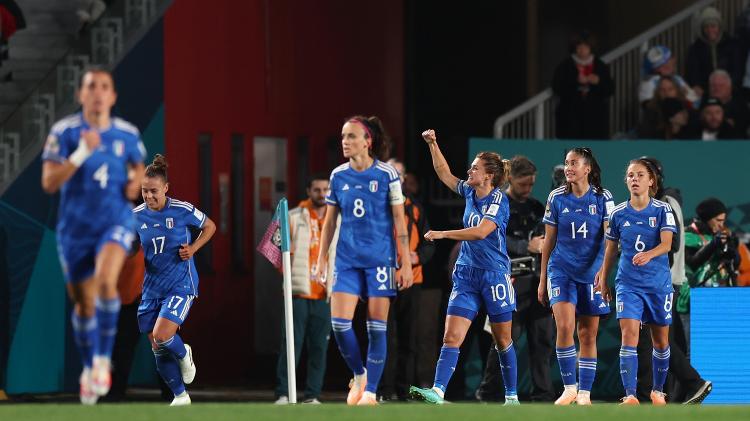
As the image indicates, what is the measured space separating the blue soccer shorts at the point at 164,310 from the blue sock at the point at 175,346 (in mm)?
154

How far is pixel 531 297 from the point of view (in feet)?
56.9

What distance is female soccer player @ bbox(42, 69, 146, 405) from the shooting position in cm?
1080

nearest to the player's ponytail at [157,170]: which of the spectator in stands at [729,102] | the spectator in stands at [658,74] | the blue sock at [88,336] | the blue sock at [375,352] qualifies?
the blue sock at [375,352]

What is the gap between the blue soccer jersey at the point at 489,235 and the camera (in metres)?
14.3

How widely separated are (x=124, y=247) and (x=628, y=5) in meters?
15.8

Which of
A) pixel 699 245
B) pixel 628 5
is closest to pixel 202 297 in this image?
pixel 699 245

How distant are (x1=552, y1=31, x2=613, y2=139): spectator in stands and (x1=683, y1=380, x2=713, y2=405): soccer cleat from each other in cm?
486

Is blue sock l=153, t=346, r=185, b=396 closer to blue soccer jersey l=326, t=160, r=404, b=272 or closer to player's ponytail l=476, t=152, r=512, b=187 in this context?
blue soccer jersey l=326, t=160, r=404, b=272

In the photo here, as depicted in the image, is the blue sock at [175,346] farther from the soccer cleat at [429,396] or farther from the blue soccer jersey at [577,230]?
the blue soccer jersey at [577,230]

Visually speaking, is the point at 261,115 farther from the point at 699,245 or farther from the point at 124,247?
the point at 124,247

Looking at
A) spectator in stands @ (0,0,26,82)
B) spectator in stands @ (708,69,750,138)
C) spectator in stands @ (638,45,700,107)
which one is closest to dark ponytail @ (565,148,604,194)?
spectator in stands @ (638,45,700,107)

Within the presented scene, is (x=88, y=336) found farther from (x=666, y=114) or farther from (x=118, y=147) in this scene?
(x=666, y=114)

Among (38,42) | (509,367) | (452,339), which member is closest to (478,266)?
(452,339)

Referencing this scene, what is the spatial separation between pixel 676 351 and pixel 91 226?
7320 millimetres
